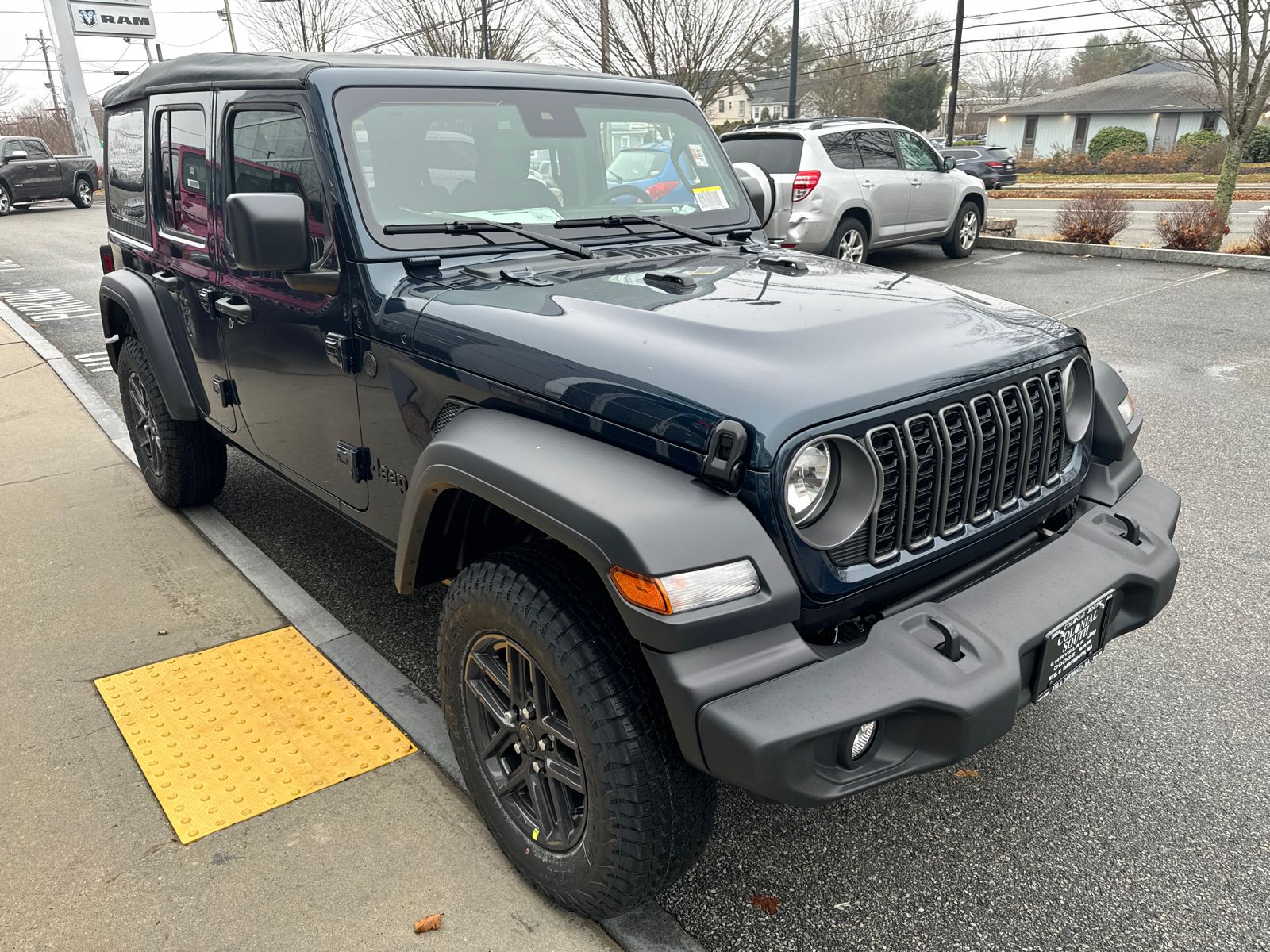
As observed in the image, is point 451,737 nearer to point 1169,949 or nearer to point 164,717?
point 164,717

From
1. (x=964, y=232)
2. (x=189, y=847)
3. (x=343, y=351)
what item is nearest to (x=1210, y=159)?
(x=964, y=232)

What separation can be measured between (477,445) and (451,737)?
86cm

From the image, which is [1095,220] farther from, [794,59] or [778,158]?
[794,59]

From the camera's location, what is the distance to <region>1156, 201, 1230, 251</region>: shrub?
11484mm

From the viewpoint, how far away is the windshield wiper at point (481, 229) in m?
2.77

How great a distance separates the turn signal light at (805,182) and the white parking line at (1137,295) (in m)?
2.93

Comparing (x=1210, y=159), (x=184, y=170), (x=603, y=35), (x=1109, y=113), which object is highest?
(x=603, y=35)

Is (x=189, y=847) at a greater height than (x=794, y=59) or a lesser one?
lesser

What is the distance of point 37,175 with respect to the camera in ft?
76.9

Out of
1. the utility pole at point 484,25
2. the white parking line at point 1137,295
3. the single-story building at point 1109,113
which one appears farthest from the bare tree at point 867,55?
the white parking line at point 1137,295

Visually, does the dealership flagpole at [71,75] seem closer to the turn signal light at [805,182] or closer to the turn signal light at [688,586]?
the turn signal light at [805,182]

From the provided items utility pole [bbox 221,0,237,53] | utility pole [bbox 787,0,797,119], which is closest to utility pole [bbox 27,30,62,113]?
utility pole [bbox 221,0,237,53]

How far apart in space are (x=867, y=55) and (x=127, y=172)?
50.9m

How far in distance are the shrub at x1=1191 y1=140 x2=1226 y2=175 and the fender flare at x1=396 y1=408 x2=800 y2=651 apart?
3586cm
